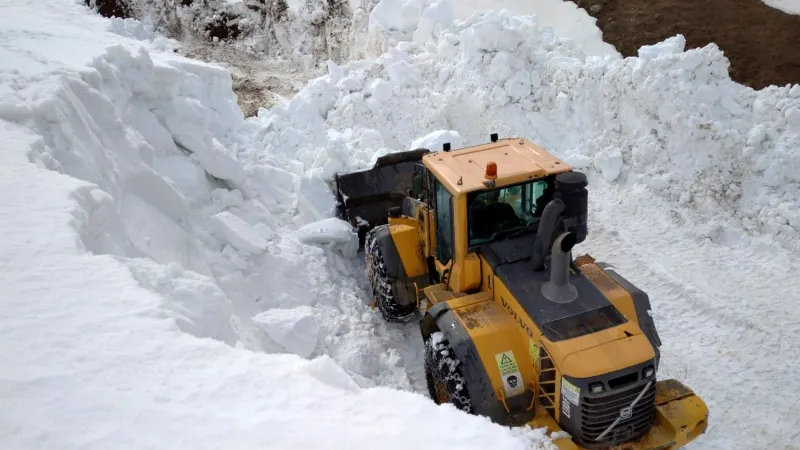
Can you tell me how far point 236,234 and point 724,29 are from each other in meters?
12.1

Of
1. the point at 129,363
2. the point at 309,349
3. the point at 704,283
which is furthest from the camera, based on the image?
the point at 704,283

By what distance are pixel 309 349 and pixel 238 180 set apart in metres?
2.64

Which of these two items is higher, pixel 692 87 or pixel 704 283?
pixel 692 87

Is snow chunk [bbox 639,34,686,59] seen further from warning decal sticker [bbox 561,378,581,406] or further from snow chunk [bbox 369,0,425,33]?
warning decal sticker [bbox 561,378,581,406]

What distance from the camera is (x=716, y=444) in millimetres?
5121

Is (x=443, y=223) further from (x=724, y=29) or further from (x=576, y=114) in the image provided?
(x=724, y=29)

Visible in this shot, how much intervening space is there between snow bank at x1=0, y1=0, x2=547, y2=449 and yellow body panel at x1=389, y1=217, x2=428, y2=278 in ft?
2.48

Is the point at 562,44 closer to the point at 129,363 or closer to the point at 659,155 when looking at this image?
the point at 659,155

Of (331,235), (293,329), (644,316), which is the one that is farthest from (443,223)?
(331,235)

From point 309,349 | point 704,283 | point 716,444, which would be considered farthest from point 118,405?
point 704,283

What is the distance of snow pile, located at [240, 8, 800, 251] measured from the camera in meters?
7.96

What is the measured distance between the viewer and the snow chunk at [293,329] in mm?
5762

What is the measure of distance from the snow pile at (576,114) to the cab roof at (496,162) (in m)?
2.77

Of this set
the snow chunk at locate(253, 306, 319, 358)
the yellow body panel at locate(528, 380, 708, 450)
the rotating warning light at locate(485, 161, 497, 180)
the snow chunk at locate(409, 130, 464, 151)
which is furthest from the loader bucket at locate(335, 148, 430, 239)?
the yellow body panel at locate(528, 380, 708, 450)
